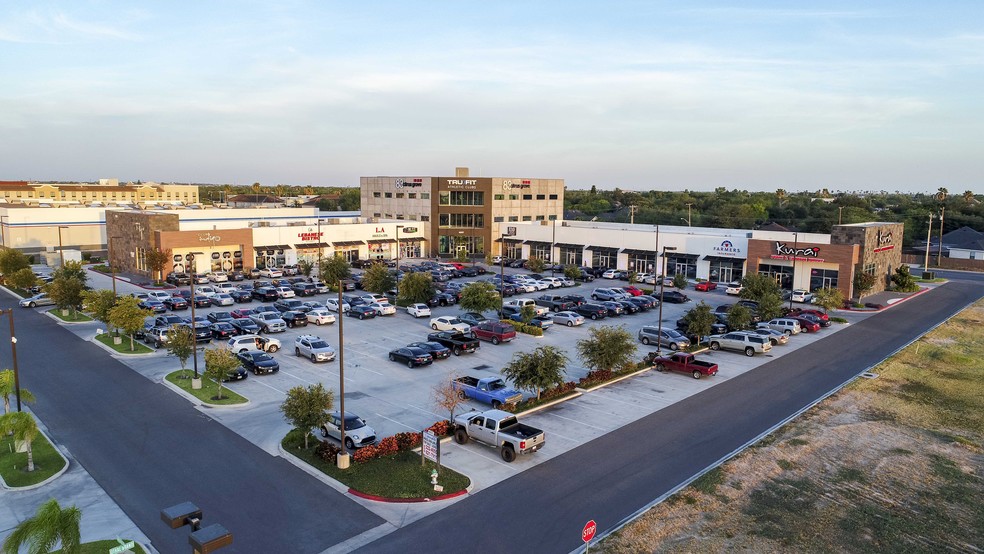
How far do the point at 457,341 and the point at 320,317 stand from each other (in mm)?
13235

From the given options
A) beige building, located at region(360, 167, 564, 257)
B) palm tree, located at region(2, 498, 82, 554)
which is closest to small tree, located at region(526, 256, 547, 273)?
beige building, located at region(360, 167, 564, 257)

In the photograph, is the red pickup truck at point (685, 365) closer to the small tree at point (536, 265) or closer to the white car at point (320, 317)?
the white car at point (320, 317)

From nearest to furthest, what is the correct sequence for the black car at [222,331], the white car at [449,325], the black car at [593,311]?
the black car at [222,331]
the white car at [449,325]
the black car at [593,311]

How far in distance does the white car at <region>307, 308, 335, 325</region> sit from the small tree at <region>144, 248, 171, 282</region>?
2601 cm

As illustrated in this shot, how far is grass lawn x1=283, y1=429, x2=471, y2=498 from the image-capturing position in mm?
20484

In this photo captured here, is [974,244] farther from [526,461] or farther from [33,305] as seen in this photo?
[33,305]

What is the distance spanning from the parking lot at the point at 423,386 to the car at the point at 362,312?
4.43 feet

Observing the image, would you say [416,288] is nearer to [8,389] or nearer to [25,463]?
[8,389]

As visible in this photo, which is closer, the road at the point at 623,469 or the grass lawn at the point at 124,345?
the road at the point at 623,469

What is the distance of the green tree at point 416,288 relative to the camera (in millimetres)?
52062

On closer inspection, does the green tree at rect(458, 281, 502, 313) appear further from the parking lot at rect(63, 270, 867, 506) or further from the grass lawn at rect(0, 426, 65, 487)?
the grass lawn at rect(0, 426, 65, 487)

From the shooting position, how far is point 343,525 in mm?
18312

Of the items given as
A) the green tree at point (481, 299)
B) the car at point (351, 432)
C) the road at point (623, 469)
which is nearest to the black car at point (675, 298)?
the green tree at point (481, 299)

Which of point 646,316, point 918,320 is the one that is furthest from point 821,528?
point 918,320
